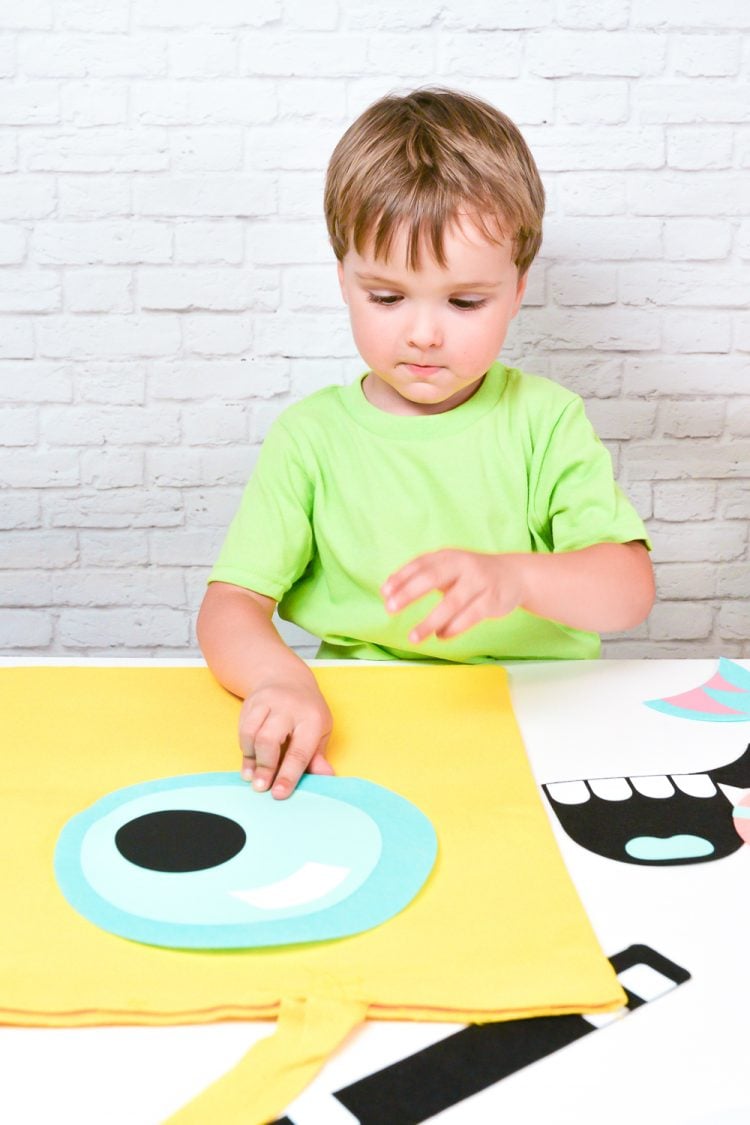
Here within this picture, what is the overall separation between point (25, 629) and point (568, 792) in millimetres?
1442

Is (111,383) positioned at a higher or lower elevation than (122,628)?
higher

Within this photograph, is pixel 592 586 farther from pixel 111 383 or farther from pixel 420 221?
pixel 111 383

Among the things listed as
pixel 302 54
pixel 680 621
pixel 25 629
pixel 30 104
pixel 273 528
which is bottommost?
pixel 25 629

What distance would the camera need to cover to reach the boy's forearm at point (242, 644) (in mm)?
863

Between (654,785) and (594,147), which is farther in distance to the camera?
(594,147)

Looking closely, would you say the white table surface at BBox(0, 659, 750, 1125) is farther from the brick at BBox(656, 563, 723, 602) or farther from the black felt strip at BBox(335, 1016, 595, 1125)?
the brick at BBox(656, 563, 723, 602)

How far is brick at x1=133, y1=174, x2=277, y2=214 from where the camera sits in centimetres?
174

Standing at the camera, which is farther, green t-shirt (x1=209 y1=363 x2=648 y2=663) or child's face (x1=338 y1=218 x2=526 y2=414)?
green t-shirt (x1=209 y1=363 x2=648 y2=663)

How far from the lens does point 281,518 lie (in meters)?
1.10

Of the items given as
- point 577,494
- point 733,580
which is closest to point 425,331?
point 577,494

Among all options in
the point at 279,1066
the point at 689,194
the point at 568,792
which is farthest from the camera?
the point at 689,194

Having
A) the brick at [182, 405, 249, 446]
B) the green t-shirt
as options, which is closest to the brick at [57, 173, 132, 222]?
the brick at [182, 405, 249, 446]

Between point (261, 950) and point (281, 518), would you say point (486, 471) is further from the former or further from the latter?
point (261, 950)

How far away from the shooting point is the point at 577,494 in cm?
108
